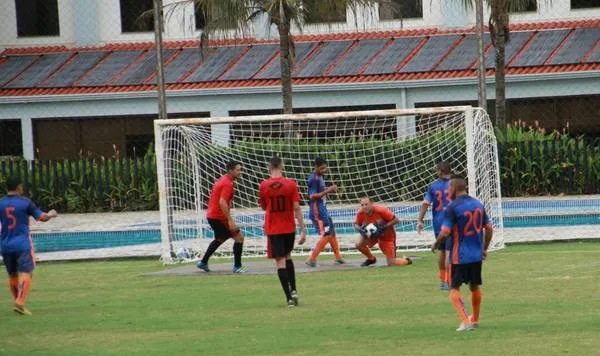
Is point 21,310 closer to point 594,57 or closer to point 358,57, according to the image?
point 594,57

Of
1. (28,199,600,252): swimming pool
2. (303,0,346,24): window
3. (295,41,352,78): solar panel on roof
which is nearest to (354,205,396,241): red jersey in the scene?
(28,199,600,252): swimming pool

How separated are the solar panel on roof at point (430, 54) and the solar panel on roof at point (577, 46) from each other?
3.40 m

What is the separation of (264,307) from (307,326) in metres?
2.13

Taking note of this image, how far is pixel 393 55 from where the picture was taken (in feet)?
137

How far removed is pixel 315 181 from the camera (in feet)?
73.5

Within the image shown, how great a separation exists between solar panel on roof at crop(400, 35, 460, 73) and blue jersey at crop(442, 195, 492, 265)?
86.1 feet

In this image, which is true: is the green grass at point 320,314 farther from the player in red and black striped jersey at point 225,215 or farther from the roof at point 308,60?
the roof at point 308,60

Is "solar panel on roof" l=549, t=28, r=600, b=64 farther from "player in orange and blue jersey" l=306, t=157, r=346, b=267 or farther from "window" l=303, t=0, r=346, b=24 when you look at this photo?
"player in orange and blue jersey" l=306, t=157, r=346, b=267

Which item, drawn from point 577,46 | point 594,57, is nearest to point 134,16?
Result: point 577,46

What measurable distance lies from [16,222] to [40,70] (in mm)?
28159

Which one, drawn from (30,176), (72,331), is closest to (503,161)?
(30,176)

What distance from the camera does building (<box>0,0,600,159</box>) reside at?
130 ft

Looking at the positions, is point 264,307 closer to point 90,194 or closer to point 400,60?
point 90,194

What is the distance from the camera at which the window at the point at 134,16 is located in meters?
45.9
